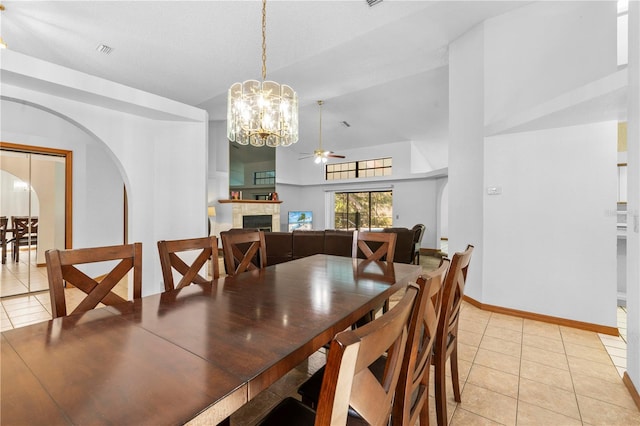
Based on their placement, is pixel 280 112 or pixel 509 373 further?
pixel 280 112

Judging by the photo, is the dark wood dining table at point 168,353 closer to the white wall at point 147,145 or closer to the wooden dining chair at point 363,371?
the wooden dining chair at point 363,371

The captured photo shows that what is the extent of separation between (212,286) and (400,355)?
1.20 m

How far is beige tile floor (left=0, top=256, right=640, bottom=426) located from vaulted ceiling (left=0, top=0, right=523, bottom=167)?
136 inches

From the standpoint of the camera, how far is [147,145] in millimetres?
3301

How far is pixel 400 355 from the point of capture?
73cm

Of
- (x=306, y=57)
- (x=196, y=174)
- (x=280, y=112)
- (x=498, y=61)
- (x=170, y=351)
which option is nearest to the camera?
(x=170, y=351)

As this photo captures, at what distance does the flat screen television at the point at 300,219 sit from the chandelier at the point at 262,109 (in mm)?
7228

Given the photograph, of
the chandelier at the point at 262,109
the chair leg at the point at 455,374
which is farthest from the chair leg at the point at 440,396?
the chandelier at the point at 262,109

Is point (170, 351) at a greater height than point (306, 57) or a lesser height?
lesser

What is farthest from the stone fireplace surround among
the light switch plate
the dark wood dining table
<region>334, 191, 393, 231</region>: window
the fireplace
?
the dark wood dining table

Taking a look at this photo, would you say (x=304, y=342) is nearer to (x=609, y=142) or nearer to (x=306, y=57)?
(x=609, y=142)

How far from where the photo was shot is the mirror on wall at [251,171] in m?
7.79

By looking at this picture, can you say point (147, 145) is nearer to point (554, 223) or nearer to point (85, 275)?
point (85, 275)

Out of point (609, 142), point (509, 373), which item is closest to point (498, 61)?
point (609, 142)
